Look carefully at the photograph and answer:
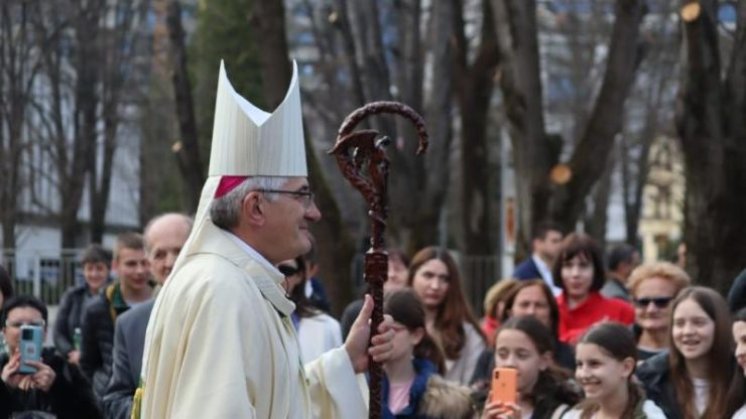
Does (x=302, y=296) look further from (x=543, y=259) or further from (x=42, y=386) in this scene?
(x=543, y=259)

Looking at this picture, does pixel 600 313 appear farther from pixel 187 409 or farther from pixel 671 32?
pixel 671 32

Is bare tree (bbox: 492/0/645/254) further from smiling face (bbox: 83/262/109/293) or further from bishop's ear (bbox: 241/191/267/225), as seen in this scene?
bishop's ear (bbox: 241/191/267/225)

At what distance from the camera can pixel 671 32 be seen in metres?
40.1

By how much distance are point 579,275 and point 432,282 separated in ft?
3.12

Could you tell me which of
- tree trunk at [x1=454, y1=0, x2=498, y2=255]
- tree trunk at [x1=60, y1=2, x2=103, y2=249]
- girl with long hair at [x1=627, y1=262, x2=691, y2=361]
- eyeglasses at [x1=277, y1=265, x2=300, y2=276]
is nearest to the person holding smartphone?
eyeglasses at [x1=277, y1=265, x2=300, y2=276]

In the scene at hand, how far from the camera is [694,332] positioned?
28.1 ft

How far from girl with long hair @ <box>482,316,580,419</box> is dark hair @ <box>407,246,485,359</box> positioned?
5.16 ft

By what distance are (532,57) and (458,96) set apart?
5.74 m

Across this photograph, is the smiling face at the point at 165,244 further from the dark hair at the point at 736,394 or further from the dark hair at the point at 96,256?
the dark hair at the point at 96,256

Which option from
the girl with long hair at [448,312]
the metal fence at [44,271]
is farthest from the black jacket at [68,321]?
the metal fence at [44,271]

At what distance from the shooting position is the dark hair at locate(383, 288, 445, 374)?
921 centimetres

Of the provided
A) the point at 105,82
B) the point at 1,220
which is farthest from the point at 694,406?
the point at 105,82

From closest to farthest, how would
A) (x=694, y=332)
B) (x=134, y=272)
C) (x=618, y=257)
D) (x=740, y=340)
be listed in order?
(x=740, y=340) → (x=694, y=332) → (x=134, y=272) → (x=618, y=257)

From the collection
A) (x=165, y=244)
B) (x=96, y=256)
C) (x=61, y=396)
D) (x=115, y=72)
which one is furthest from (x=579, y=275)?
(x=115, y=72)
